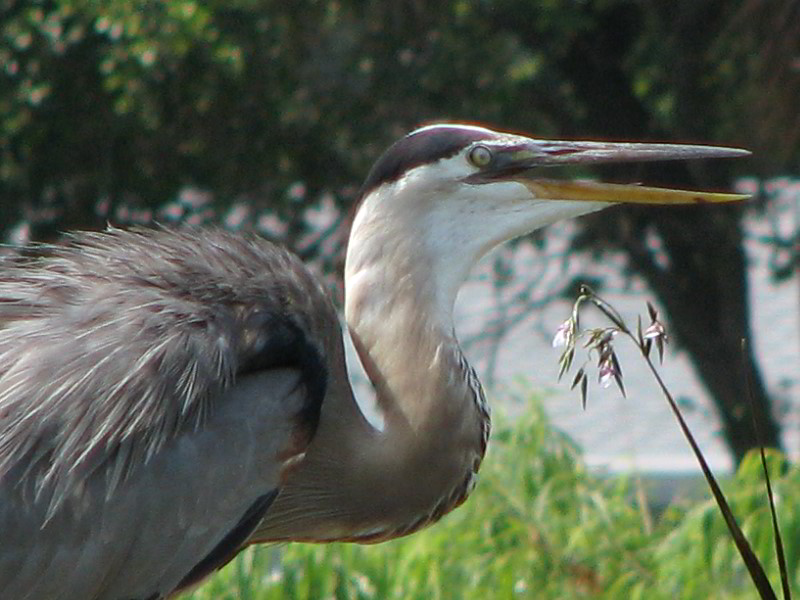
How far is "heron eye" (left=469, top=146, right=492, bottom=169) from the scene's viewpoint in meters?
4.23

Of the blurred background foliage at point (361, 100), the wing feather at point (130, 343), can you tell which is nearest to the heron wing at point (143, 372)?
the wing feather at point (130, 343)

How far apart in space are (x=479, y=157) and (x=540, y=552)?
2059mm

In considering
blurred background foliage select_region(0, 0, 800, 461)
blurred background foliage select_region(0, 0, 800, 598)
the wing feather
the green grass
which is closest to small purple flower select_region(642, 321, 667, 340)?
the wing feather

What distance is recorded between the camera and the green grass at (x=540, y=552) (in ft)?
17.5

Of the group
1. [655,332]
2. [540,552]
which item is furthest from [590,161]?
[540,552]

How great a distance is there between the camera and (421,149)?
423 centimetres

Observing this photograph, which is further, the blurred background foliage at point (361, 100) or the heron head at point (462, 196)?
the blurred background foliage at point (361, 100)

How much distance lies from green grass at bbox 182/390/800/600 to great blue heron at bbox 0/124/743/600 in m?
0.93

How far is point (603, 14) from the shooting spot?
9523 mm

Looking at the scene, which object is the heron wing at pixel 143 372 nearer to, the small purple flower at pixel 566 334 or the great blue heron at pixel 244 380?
the great blue heron at pixel 244 380

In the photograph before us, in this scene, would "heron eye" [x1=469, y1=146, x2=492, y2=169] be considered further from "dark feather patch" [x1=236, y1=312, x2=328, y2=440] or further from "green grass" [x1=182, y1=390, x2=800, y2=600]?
"green grass" [x1=182, y1=390, x2=800, y2=600]

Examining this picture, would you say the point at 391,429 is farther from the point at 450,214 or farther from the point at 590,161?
the point at 590,161

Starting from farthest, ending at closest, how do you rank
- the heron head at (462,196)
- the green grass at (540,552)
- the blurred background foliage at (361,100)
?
the blurred background foliage at (361,100) < the green grass at (540,552) < the heron head at (462,196)

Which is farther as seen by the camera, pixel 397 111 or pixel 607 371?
pixel 397 111
